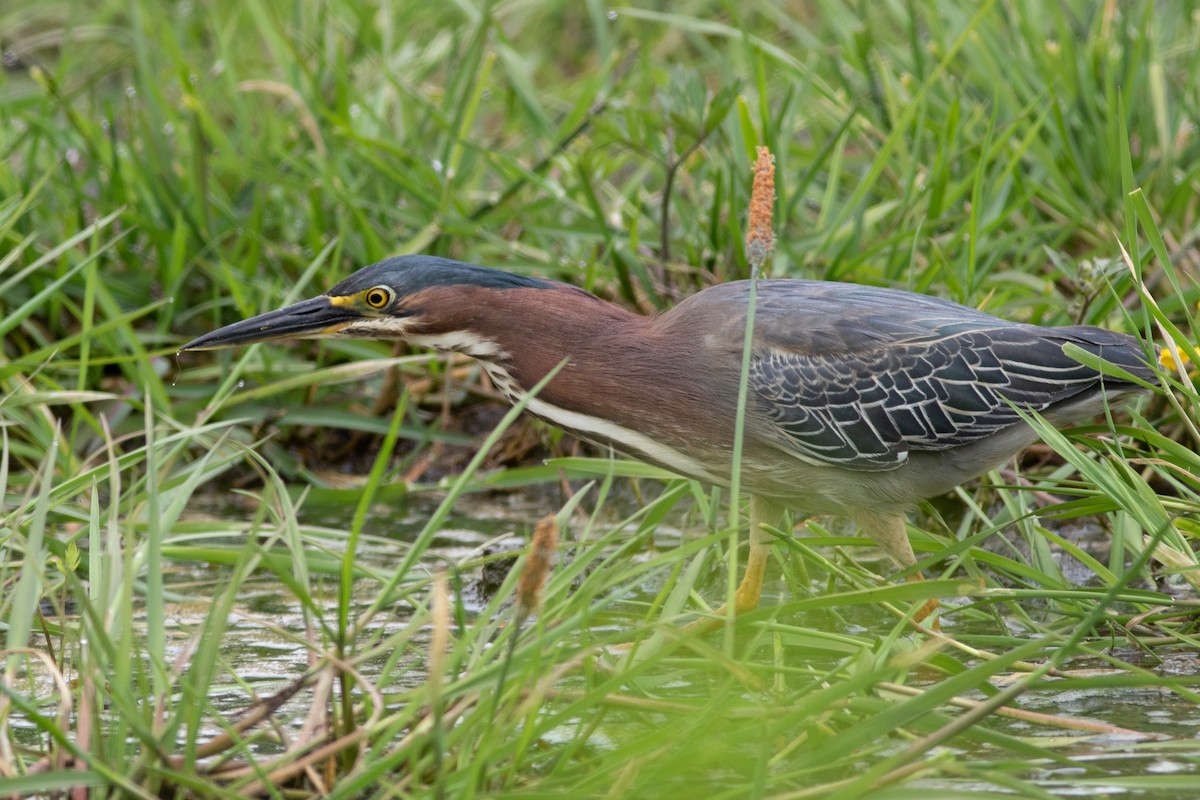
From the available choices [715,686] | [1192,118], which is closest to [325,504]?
[715,686]

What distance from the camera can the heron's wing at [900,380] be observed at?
12.7 ft

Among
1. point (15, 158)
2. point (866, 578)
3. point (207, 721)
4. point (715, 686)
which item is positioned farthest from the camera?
point (15, 158)

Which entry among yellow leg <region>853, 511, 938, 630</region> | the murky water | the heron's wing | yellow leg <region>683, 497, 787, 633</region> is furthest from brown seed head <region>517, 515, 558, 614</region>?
yellow leg <region>683, 497, 787, 633</region>

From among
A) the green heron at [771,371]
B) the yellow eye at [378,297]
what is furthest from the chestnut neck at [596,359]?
the yellow eye at [378,297]

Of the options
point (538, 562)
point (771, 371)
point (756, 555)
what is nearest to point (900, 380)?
point (771, 371)

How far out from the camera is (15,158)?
6.67 meters

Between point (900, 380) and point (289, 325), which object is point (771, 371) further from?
point (289, 325)

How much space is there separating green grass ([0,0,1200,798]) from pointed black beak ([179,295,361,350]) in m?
0.33

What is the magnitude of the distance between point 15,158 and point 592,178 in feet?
9.38

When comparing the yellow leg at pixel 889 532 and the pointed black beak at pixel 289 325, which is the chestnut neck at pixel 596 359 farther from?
the yellow leg at pixel 889 532

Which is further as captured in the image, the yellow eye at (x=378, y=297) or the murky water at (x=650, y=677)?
the yellow eye at (x=378, y=297)

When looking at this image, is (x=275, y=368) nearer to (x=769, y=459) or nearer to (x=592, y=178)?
(x=592, y=178)

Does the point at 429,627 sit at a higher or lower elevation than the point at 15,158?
lower

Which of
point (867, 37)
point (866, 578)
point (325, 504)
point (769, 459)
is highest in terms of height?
point (867, 37)
